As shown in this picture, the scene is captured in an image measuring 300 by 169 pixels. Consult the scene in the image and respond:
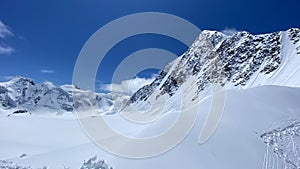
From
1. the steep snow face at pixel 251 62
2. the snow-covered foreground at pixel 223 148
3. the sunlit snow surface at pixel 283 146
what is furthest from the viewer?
the steep snow face at pixel 251 62

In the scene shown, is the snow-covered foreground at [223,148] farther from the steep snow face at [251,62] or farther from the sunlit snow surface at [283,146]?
the steep snow face at [251,62]

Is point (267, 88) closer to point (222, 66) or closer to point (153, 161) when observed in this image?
point (153, 161)

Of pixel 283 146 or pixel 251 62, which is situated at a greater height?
pixel 251 62

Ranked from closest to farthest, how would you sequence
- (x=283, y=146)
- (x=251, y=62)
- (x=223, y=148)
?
1. (x=223, y=148)
2. (x=283, y=146)
3. (x=251, y=62)

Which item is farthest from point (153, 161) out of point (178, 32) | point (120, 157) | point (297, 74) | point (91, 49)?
point (297, 74)

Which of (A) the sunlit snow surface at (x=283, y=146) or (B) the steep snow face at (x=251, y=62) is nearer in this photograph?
(A) the sunlit snow surface at (x=283, y=146)

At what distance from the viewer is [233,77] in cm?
9694

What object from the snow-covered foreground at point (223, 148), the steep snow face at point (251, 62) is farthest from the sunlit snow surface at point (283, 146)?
the steep snow face at point (251, 62)

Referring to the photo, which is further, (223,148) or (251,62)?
(251,62)

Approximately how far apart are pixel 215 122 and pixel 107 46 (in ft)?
33.4

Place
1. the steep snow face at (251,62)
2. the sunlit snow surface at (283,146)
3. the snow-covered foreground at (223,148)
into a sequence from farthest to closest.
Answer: the steep snow face at (251,62) → the sunlit snow surface at (283,146) → the snow-covered foreground at (223,148)

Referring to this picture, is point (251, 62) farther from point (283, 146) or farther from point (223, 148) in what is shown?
point (223, 148)

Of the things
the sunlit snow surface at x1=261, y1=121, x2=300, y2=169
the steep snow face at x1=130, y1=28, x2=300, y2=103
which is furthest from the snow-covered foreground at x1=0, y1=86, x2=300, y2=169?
the steep snow face at x1=130, y1=28, x2=300, y2=103

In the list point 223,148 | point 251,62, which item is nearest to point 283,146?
point 223,148
